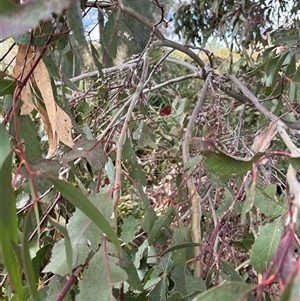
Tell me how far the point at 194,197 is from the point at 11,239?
323 mm

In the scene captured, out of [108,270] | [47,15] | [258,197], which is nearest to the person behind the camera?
[47,15]

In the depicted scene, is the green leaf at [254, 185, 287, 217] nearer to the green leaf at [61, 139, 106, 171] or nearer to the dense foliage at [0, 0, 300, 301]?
the dense foliage at [0, 0, 300, 301]

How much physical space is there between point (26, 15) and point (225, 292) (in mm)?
222

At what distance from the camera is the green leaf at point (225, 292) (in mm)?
263

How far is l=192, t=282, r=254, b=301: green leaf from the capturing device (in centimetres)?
26

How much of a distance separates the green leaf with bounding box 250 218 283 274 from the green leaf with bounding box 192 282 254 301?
0.59 feet

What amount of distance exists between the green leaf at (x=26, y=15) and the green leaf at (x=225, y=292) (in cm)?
20

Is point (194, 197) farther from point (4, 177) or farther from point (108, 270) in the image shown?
point (4, 177)

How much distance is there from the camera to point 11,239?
0.97 feet

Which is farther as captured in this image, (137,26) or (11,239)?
(137,26)

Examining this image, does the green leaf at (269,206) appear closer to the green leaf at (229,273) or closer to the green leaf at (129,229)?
the green leaf at (229,273)

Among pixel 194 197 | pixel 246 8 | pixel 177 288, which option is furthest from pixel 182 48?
pixel 246 8

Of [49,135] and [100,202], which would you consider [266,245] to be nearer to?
[100,202]

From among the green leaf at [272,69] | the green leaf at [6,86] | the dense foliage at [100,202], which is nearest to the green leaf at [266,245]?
the dense foliage at [100,202]
